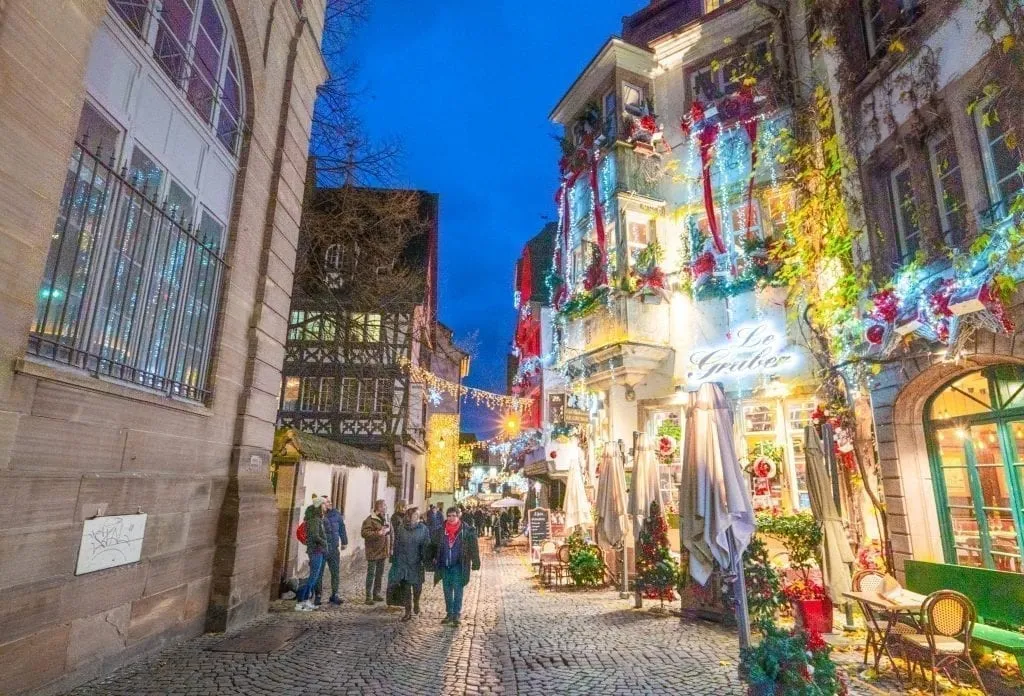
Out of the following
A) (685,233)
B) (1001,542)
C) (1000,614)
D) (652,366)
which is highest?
(685,233)

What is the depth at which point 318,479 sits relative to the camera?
1322 cm

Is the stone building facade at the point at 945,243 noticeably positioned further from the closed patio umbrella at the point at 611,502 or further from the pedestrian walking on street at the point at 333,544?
the pedestrian walking on street at the point at 333,544

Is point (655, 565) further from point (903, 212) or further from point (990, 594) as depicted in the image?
point (903, 212)

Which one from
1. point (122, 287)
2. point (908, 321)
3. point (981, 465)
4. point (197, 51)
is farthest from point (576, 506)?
point (197, 51)

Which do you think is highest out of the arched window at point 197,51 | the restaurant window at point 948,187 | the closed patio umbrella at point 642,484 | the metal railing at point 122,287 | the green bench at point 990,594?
the arched window at point 197,51

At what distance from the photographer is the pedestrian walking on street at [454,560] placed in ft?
29.3

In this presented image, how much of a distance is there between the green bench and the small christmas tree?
368cm

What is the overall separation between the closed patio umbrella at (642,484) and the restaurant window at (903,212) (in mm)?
5360

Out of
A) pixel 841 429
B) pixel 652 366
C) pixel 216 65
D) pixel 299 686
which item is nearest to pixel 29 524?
pixel 299 686

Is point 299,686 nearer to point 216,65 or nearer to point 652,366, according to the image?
point 216,65

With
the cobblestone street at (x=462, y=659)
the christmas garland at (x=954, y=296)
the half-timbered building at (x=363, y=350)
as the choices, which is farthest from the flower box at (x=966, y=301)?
the half-timbered building at (x=363, y=350)

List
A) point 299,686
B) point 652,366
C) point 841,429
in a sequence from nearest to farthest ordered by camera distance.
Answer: point 299,686, point 841,429, point 652,366

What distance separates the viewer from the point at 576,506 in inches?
570

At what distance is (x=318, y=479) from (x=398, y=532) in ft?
14.7
